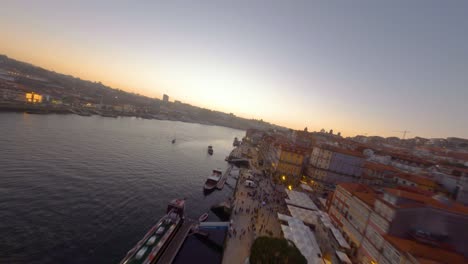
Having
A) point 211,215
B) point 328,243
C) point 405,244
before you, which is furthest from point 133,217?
point 405,244

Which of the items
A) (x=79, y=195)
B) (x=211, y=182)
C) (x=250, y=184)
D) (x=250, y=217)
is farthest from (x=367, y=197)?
(x=79, y=195)

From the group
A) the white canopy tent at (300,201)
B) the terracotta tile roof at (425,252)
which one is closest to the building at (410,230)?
the terracotta tile roof at (425,252)

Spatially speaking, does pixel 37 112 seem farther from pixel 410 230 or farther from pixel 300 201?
pixel 410 230

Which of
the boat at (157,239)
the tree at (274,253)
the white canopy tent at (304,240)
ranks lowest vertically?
the boat at (157,239)

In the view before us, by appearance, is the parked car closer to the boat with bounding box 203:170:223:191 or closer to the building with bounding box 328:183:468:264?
the boat with bounding box 203:170:223:191

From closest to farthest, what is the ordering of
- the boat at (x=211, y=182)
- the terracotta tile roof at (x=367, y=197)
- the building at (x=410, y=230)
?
the building at (x=410, y=230) → the terracotta tile roof at (x=367, y=197) → the boat at (x=211, y=182)

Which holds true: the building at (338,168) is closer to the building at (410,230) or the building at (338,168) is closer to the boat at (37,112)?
the building at (410,230)

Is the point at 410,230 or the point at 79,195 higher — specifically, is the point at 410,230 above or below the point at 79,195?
above
